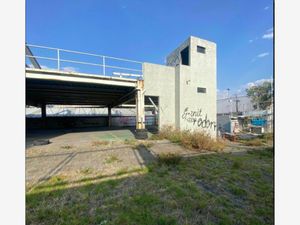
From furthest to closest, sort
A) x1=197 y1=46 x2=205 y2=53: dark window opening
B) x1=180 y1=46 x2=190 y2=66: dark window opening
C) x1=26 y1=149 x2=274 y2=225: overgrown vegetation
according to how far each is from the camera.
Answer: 1. x1=197 y1=46 x2=205 y2=53: dark window opening
2. x1=180 y1=46 x2=190 y2=66: dark window opening
3. x1=26 y1=149 x2=274 y2=225: overgrown vegetation

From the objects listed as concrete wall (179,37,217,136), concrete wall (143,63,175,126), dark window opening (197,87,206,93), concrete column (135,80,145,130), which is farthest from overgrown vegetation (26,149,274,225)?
dark window opening (197,87,206,93)

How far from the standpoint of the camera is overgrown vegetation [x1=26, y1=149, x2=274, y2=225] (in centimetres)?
234

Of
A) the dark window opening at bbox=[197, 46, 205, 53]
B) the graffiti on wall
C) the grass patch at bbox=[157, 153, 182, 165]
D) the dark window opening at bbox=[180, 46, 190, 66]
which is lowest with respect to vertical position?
the grass patch at bbox=[157, 153, 182, 165]

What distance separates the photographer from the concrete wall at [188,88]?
11.0 metres

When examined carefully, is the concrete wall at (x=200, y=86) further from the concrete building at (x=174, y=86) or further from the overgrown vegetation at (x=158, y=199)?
the overgrown vegetation at (x=158, y=199)

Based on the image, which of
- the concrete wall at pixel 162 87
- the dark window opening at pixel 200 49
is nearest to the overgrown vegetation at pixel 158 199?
the concrete wall at pixel 162 87

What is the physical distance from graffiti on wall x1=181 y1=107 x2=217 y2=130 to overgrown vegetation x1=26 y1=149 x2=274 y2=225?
7173mm

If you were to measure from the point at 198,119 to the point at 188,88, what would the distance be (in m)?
2.62

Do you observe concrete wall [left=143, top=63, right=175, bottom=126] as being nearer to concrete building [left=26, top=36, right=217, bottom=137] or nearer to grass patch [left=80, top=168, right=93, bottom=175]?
concrete building [left=26, top=36, right=217, bottom=137]

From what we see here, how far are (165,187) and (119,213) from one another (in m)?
1.25

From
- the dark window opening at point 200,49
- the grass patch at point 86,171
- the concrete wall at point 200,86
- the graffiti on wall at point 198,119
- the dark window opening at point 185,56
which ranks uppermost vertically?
the dark window opening at point 200,49

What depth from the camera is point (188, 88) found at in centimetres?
1150
